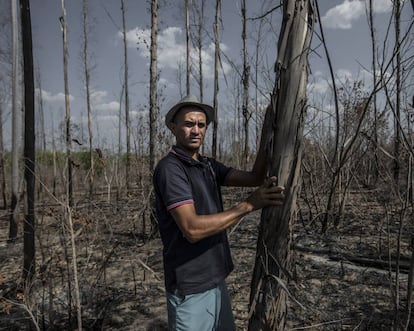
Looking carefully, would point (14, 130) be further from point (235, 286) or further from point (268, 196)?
point (268, 196)

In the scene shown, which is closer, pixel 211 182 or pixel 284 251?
pixel 284 251

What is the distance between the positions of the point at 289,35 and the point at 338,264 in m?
3.22

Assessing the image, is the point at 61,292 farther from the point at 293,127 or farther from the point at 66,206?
the point at 293,127

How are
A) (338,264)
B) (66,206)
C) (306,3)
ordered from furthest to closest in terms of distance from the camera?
(338,264) < (66,206) < (306,3)

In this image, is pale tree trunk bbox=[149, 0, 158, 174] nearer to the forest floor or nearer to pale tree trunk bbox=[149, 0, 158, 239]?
pale tree trunk bbox=[149, 0, 158, 239]

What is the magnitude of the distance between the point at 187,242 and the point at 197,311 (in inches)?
13.3

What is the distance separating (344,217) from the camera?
5637 millimetres

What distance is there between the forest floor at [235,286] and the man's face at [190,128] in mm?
786

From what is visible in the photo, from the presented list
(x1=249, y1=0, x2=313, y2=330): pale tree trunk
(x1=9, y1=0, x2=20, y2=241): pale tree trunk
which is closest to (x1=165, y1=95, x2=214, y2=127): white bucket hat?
(x1=249, y1=0, x2=313, y2=330): pale tree trunk

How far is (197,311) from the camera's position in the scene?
149 centimetres

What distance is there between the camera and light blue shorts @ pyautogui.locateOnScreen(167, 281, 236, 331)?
1.47m

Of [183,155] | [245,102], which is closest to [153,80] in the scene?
[245,102]

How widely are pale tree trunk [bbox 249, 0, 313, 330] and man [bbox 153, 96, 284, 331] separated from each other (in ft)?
0.26

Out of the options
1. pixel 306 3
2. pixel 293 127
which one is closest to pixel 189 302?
pixel 293 127
